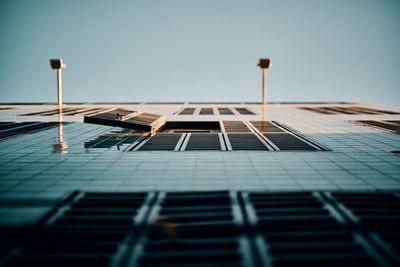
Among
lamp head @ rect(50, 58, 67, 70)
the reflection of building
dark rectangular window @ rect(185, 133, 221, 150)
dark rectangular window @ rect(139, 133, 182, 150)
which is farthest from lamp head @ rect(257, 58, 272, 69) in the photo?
lamp head @ rect(50, 58, 67, 70)

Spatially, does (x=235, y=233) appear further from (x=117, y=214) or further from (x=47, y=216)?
(x=47, y=216)

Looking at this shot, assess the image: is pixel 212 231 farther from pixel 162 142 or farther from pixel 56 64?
pixel 56 64

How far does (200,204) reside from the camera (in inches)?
325

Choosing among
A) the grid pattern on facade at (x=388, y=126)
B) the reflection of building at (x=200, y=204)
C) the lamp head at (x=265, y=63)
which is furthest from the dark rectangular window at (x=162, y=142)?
the grid pattern on facade at (x=388, y=126)

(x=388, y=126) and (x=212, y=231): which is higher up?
(x=388, y=126)

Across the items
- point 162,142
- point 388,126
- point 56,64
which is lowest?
point 162,142

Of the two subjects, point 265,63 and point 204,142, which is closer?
point 204,142

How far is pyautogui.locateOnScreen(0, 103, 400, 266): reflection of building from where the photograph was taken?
5816mm

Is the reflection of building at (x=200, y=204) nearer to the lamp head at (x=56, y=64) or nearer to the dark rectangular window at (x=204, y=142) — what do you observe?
the dark rectangular window at (x=204, y=142)

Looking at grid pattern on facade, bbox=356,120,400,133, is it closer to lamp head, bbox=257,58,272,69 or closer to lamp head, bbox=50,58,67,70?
lamp head, bbox=257,58,272,69

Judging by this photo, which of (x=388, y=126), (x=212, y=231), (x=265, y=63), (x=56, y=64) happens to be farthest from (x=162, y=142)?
(x=56, y=64)

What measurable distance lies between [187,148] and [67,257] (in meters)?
10.2

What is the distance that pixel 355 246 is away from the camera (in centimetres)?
602

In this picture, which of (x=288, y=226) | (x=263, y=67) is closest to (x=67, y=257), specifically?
(x=288, y=226)
